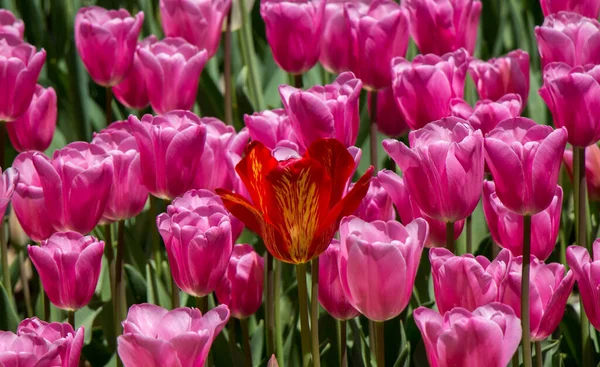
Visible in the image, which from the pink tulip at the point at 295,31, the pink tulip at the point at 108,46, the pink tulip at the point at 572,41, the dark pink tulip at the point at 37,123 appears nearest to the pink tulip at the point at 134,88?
the pink tulip at the point at 108,46

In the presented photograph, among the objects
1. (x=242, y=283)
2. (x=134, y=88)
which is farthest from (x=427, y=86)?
(x=134, y=88)

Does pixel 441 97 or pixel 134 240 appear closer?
pixel 441 97

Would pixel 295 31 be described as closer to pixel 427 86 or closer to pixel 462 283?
pixel 427 86

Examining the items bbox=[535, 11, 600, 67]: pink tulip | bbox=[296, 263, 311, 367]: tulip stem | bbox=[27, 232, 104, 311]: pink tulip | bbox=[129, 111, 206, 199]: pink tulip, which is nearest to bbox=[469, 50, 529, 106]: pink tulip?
bbox=[535, 11, 600, 67]: pink tulip

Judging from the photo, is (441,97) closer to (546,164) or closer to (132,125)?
(546,164)

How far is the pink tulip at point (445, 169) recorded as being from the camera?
4.78 feet

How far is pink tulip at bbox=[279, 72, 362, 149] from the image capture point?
1641 mm

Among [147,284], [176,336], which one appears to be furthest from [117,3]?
[176,336]

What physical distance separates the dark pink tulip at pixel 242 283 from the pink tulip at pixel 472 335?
1.61 feet

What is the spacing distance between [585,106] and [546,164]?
30cm

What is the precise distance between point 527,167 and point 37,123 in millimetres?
1059

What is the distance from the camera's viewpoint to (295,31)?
208cm

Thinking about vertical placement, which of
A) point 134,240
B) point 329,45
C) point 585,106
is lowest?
point 134,240

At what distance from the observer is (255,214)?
137 cm
